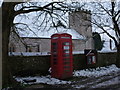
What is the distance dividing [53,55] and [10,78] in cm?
251

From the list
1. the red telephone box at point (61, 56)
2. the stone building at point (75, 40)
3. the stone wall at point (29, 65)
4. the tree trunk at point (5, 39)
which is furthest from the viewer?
the stone building at point (75, 40)

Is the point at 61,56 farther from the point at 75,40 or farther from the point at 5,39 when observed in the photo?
the point at 75,40

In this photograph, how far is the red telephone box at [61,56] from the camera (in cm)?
767

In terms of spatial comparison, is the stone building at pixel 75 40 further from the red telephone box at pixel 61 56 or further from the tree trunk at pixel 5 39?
the tree trunk at pixel 5 39

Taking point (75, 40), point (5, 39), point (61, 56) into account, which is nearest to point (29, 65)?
point (61, 56)

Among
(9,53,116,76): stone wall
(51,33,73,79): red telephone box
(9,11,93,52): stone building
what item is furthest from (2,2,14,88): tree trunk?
(9,11,93,52): stone building

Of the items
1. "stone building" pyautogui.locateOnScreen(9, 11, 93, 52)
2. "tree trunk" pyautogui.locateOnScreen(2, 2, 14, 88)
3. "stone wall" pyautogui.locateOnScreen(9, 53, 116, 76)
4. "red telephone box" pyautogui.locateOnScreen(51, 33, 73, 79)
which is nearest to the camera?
"tree trunk" pyautogui.locateOnScreen(2, 2, 14, 88)

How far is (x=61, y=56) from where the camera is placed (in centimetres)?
768

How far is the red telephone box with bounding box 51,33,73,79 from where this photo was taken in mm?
7667

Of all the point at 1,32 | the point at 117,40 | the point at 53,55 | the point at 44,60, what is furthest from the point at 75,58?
the point at 1,32

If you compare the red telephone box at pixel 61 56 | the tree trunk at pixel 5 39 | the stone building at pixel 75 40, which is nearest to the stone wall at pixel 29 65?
the red telephone box at pixel 61 56

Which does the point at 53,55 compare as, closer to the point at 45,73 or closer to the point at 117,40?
the point at 45,73

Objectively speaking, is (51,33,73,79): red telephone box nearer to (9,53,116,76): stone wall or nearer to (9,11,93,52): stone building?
(9,53,116,76): stone wall

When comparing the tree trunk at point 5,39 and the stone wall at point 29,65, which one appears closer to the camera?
the tree trunk at point 5,39
